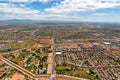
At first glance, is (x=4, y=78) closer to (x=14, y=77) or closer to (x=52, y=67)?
(x=14, y=77)

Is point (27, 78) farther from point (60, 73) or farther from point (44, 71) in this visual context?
point (60, 73)

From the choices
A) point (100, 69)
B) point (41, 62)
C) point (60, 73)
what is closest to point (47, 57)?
point (41, 62)

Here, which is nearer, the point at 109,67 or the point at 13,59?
the point at 109,67

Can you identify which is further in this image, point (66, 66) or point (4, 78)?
point (66, 66)

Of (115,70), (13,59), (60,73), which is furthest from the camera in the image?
(13,59)

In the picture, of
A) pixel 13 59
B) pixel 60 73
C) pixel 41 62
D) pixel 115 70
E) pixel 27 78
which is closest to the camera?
pixel 27 78

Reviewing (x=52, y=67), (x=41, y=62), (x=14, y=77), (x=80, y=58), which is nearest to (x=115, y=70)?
(x=80, y=58)

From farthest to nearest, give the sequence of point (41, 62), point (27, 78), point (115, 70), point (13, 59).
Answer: point (13, 59) → point (41, 62) → point (115, 70) → point (27, 78)

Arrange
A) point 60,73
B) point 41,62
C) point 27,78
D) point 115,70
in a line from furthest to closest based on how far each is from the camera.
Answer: point 41,62 → point 115,70 → point 60,73 → point 27,78
